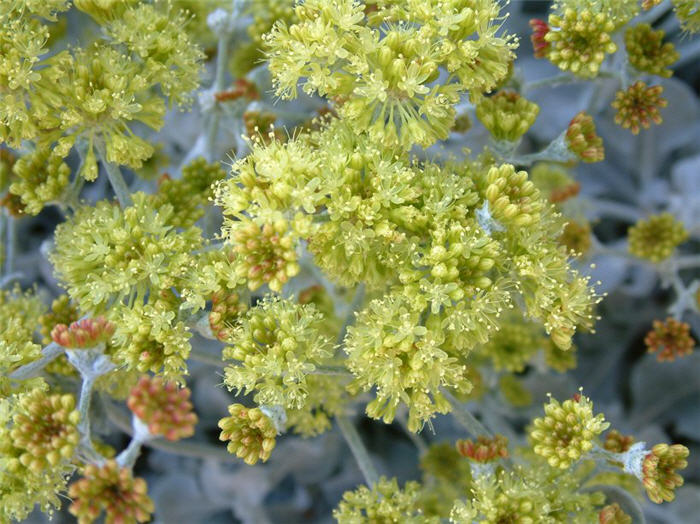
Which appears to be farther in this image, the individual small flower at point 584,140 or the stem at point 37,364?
the individual small flower at point 584,140

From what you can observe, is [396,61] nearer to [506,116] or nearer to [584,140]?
[506,116]

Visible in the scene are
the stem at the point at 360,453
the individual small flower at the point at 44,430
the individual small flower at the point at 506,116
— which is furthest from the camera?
the stem at the point at 360,453

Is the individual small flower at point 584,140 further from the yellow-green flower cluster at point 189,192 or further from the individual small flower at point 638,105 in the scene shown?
the yellow-green flower cluster at point 189,192

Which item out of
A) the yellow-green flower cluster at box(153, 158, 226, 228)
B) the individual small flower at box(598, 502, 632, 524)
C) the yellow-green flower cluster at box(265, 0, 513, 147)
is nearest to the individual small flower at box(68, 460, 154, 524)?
the yellow-green flower cluster at box(153, 158, 226, 228)

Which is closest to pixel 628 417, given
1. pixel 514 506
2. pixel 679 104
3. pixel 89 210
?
pixel 679 104

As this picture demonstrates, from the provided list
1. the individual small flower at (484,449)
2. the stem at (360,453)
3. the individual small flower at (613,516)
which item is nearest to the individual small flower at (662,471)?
the individual small flower at (613,516)
